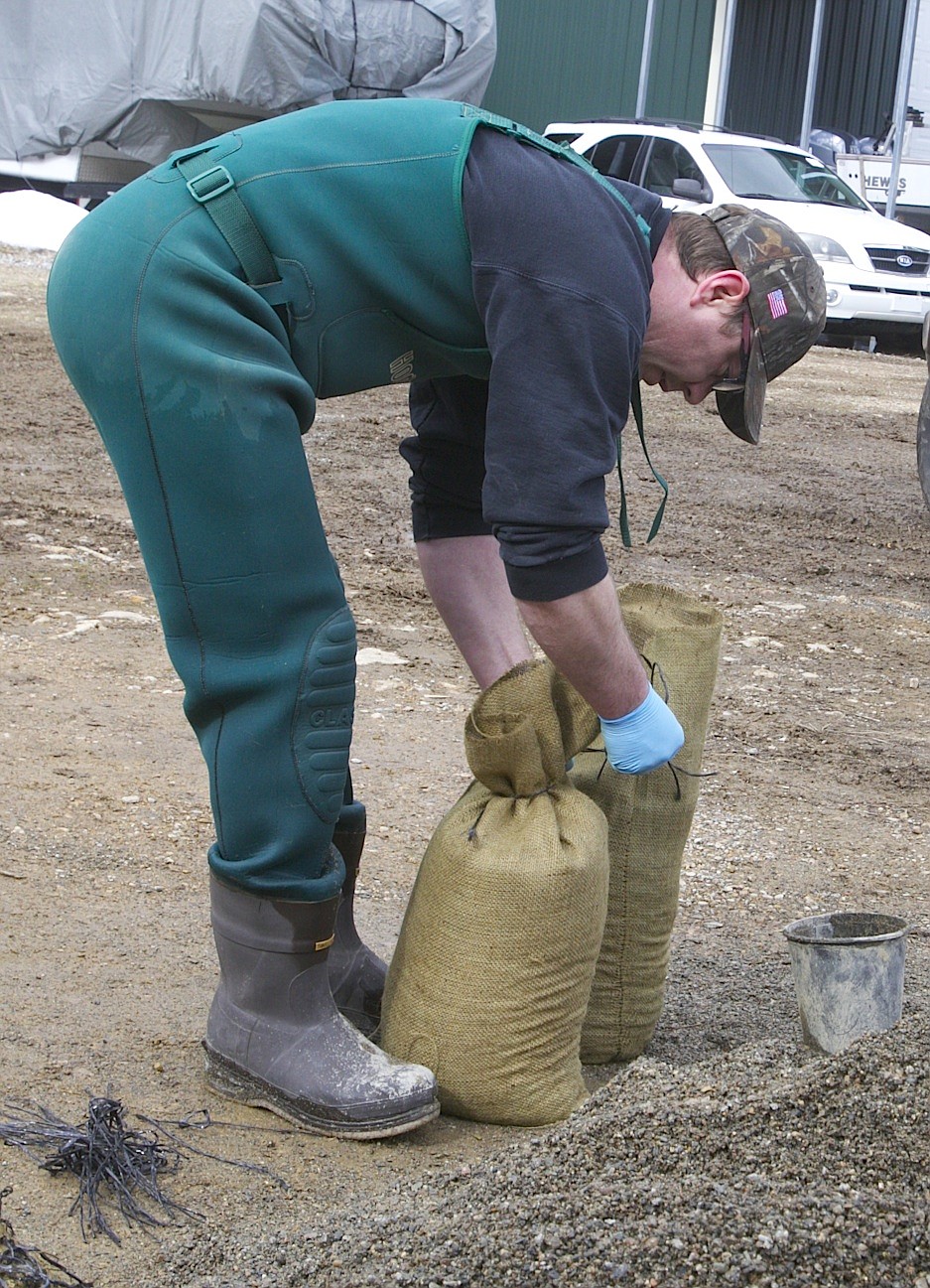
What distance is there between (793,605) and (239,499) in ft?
12.9

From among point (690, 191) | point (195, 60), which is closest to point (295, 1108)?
point (690, 191)

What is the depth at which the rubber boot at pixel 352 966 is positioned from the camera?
2.69 meters

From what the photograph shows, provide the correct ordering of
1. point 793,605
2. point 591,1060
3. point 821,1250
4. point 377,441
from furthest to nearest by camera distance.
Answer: point 377,441
point 793,605
point 591,1060
point 821,1250

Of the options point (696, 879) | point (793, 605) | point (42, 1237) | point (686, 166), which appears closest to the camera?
point (42, 1237)

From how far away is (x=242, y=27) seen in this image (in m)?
14.9

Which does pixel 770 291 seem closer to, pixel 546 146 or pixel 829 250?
pixel 546 146

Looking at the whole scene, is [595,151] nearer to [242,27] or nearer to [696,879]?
[242,27]

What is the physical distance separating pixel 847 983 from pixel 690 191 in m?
11.5

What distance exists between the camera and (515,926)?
2.41 m

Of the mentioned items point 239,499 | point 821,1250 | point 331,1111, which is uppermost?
point 239,499

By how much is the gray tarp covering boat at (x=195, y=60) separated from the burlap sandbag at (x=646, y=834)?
13883 millimetres

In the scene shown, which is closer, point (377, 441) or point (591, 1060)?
point (591, 1060)

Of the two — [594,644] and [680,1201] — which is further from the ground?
[594,644]

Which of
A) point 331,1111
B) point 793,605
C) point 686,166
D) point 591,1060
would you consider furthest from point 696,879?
point 686,166
